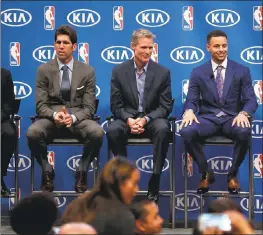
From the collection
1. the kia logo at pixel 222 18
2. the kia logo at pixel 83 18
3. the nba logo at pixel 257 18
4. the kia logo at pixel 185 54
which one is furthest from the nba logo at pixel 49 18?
the nba logo at pixel 257 18

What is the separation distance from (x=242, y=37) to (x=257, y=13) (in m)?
0.25

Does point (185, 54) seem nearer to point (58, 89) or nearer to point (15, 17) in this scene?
point (58, 89)

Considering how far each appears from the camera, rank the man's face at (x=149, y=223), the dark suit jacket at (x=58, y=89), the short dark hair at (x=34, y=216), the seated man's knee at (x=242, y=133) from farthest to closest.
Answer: the dark suit jacket at (x=58, y=89) → the seated man's knee at (x=242, y=133) → the man's face at (x=149, y=223) → the short dark hair at (x=34, y=216)

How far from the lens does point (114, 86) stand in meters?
5.75

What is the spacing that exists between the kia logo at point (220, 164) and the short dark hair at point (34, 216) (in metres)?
3.20

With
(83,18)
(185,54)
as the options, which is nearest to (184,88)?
(185,54)

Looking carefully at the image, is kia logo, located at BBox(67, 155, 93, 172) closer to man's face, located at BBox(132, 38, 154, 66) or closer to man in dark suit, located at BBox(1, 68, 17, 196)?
man in dark suit, located at BBox(1, 68, 17, 196)

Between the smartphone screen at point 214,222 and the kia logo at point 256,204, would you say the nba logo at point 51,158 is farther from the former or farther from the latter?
the smartphone screen at point 214,222

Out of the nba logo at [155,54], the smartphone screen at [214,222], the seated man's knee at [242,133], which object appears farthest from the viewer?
the nba logo at [155,54]

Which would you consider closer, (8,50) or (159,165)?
(159,165)

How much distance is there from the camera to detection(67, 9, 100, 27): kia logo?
627cm

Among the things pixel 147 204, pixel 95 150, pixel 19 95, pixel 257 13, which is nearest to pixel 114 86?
pixel 95 150

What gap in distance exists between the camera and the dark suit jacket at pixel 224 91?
18.6ft

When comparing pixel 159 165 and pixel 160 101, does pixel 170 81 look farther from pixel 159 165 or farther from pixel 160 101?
pixel 159 165
